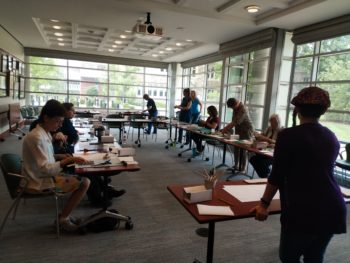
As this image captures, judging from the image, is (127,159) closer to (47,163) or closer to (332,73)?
(47,163)

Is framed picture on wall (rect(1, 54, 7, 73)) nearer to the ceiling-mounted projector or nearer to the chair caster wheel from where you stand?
the ceiling-mounted projector

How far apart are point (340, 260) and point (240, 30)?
5070 millimetres

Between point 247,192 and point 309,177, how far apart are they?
733 mm

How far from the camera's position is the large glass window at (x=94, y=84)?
422 inches

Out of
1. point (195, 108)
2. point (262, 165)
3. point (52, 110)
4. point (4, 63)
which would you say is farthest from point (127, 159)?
point (4, 63)

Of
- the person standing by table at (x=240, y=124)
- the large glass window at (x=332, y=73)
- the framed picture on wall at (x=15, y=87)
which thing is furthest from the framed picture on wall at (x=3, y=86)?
the large glass window at (x=332, y=73)

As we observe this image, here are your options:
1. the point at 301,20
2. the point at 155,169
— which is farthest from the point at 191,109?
the point at 301,20

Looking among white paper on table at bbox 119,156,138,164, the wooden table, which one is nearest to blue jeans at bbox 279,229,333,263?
the wooden table

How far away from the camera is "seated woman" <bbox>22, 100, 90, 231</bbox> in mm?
2143

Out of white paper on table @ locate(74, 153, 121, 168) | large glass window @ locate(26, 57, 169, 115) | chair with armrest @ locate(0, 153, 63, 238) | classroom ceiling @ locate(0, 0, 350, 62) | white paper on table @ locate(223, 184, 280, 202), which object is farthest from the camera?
large glass window @ locate(26, 57, 169, 115)

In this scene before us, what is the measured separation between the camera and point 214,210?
4.90 feet

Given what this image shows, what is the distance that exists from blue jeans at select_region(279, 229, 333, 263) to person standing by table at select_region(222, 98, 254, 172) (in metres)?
3.41

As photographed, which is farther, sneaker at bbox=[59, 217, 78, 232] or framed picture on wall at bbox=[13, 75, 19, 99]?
framed picture on wall at bbox=[13, 75, 19, 99]

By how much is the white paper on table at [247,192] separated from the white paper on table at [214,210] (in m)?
0.21
